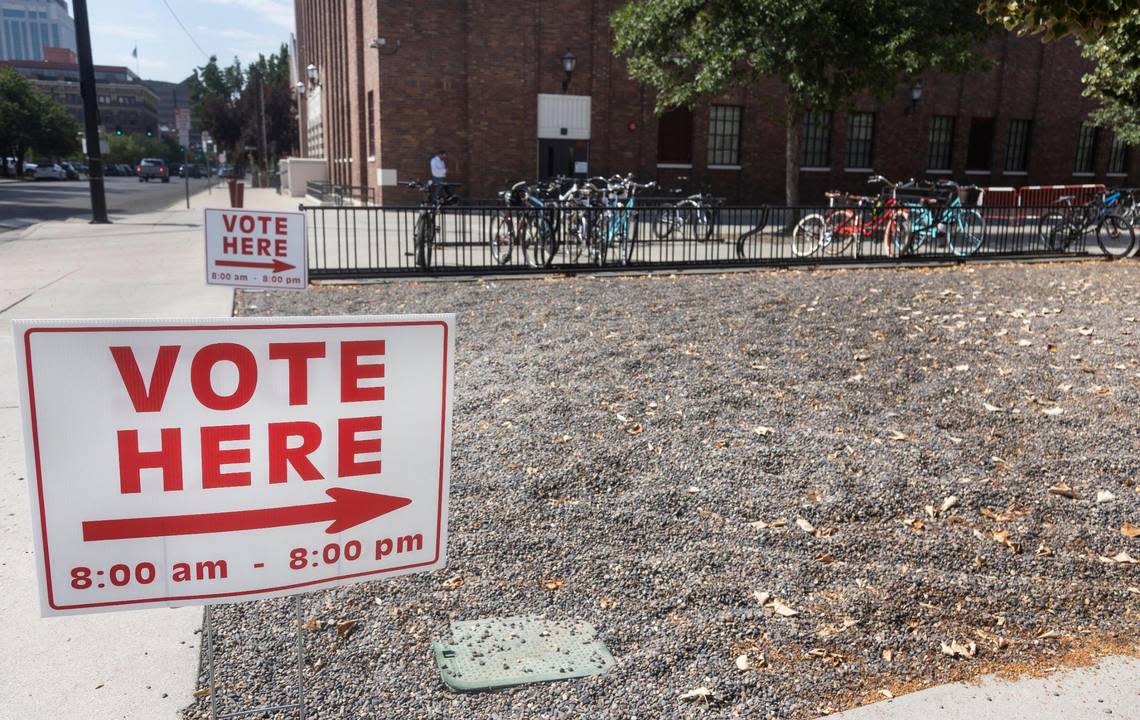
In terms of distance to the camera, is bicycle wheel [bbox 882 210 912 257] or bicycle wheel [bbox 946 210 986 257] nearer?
bicycle wheel [bbox 882 210 912 257]

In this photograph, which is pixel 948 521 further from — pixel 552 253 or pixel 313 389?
pixel 552 253

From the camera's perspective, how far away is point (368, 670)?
334 centimetres

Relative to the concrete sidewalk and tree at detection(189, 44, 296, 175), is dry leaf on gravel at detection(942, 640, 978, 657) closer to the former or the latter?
the concrete sidewalk

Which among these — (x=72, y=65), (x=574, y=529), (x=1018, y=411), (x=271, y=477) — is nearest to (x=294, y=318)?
A: (x=271, y=477)

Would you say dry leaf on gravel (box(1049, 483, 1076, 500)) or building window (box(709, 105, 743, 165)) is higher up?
building window (box(709, 105, 743, 165))

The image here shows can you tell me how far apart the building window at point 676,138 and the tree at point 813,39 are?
10211 mm

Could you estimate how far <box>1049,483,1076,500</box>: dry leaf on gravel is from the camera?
4910mm

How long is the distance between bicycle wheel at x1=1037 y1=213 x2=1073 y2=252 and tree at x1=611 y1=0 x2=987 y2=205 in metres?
4.39

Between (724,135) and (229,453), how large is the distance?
31.7 metres

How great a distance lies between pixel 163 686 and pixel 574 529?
6.45 feet

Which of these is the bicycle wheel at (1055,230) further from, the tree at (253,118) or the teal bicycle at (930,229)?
the tree at (253,118)

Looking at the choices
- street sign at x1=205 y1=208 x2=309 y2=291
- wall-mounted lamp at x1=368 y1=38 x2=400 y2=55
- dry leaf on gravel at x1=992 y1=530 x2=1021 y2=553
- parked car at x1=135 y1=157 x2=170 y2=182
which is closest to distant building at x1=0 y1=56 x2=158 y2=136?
parked car at x1=135 y1=157 x2=170 y2=182

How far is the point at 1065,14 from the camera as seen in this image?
14.4 ft

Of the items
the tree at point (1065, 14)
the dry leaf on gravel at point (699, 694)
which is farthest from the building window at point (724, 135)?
the dry leaf on gravel at point (699, 694)
